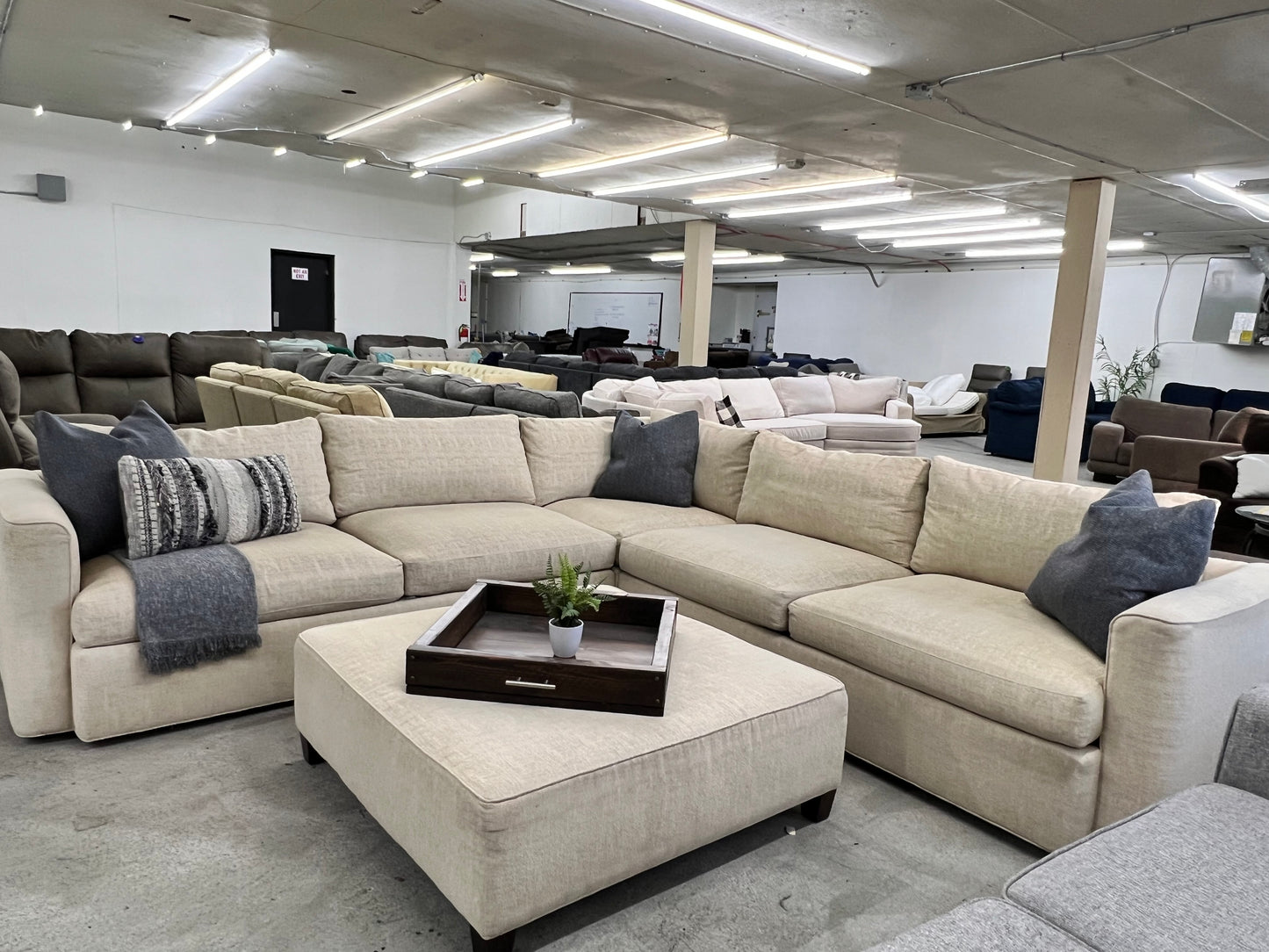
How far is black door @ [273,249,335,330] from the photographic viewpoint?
1168cm

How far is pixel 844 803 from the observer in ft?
7.62

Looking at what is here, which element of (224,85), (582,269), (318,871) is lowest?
(318,871)

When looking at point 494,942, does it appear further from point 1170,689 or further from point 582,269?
point 582,269

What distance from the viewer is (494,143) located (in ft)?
24.4

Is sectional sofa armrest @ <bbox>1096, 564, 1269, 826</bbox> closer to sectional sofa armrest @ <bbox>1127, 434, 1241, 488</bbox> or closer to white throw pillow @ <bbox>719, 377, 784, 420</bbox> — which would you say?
sectional sofa armrest @ <bbox>1127, 434, 1241, 488</bbox>

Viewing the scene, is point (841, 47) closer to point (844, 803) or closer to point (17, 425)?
point (844, 803)

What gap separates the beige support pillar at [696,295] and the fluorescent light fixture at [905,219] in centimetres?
156

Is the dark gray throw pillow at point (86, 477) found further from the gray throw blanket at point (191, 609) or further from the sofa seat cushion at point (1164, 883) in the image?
the sofa seat cushion at point (1164, 883)

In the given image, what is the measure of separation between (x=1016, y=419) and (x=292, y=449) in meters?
8.80

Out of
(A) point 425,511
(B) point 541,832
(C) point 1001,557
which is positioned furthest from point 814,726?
(A) point 425,511

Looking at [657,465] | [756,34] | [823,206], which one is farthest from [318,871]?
[823,206]

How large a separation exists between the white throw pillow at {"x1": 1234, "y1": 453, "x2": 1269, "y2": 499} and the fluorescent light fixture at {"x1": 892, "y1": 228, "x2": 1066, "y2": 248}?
593 cm

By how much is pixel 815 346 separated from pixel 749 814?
52.6 ft

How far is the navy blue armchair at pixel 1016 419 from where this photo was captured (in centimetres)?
978
